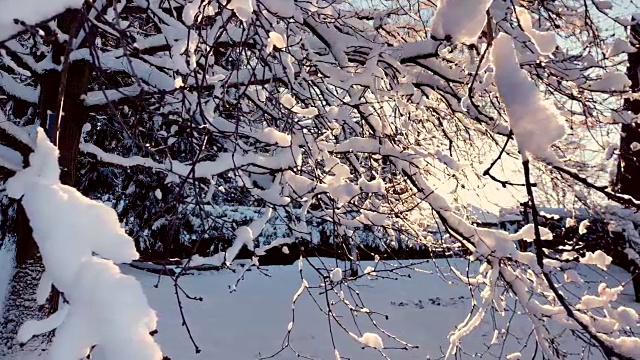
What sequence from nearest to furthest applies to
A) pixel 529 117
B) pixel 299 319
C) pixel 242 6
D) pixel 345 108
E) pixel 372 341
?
pixel 529 117 → pixel 242 6 → pixel 372 341 → pixel 345 108 → pixel 299 319

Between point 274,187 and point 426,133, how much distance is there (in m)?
1.82

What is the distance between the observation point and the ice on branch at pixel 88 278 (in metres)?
0.73

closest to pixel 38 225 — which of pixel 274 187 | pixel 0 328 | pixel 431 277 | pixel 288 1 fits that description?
pixel 288 1

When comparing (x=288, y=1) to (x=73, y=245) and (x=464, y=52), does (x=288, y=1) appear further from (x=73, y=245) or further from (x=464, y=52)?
(x=464, y=52)

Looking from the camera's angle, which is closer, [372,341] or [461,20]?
[461,20]

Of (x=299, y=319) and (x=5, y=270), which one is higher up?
(x=299, y=319)

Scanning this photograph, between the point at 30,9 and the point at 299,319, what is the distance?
283 inches

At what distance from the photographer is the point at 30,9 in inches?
36.2

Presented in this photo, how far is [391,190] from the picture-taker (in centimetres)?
409

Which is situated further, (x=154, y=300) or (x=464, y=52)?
(x=154, y=300)

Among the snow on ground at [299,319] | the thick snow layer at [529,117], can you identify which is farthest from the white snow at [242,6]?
the snow on ground at [299,319]

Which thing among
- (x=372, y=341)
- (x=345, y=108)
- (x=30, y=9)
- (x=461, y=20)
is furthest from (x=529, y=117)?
(x=345, y=108)

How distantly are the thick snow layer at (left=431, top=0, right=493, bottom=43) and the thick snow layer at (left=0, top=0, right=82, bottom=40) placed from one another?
617 millimetres

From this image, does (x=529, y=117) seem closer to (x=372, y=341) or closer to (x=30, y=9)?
(x=30, y=9)
